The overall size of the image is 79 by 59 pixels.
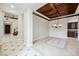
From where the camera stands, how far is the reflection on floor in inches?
65.8

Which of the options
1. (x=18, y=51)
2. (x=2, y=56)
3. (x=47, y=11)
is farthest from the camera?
(x=47, y=11)

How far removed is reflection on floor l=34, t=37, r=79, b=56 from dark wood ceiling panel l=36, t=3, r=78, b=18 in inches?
23.5

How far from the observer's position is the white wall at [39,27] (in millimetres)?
1796

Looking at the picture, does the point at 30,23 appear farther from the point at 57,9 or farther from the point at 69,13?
the point at 69,13

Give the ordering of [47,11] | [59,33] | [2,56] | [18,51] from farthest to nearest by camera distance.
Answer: [59,33] < [47,11] < [18,51] < [2,56]

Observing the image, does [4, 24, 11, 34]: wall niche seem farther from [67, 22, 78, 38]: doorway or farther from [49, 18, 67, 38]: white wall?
[67, 22, 78, 38]: doorway

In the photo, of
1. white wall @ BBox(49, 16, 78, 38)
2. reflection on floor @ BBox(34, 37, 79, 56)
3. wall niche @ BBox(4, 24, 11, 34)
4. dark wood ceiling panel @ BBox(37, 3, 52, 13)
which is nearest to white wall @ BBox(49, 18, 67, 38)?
white wall @ BBox(49, 16, 78, 38)

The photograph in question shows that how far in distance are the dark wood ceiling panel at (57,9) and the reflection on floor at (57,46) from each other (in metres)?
0.60

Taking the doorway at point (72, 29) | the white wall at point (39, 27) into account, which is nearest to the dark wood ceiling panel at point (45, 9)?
the white wall at point (39, 27)

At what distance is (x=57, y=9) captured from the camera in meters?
1.73

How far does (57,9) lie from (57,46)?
3.18 feet

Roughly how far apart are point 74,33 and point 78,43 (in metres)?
0.23

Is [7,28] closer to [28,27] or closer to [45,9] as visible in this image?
[28,27]

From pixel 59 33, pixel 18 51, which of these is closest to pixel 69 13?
pixel 59 33
